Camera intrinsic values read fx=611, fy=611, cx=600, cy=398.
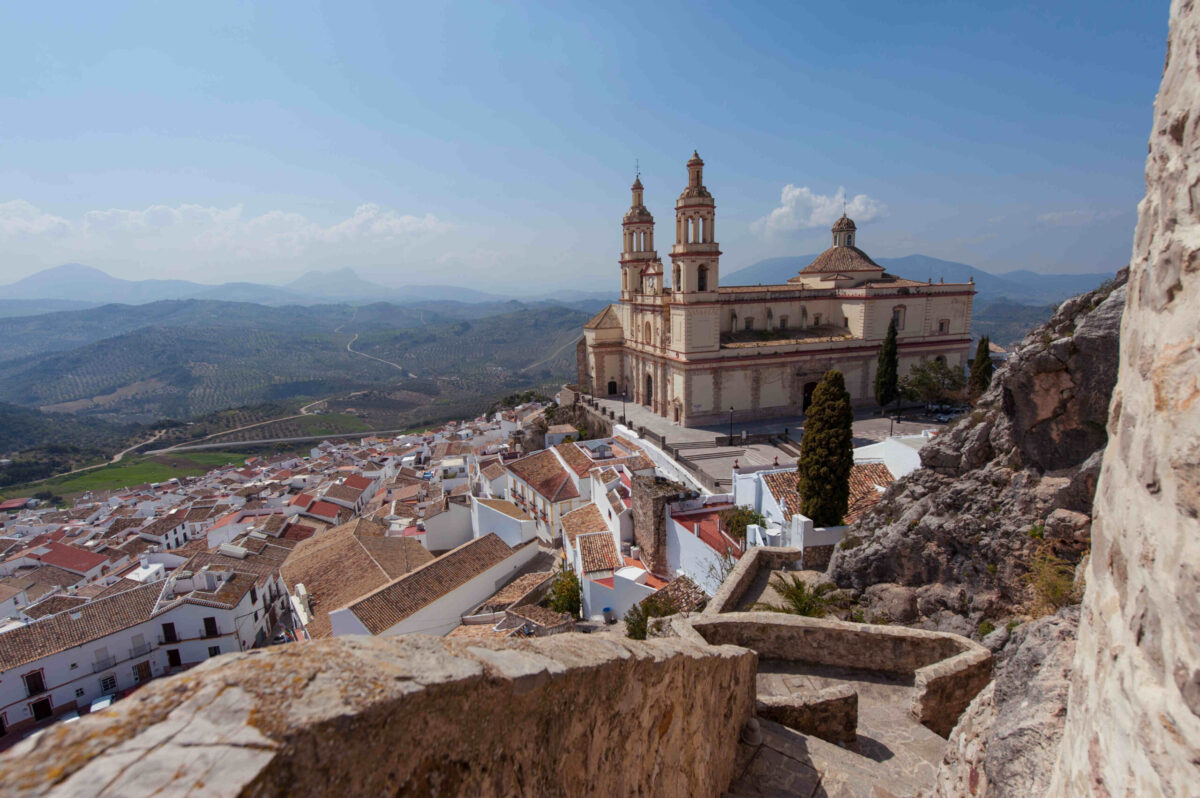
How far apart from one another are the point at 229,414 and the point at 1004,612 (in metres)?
101

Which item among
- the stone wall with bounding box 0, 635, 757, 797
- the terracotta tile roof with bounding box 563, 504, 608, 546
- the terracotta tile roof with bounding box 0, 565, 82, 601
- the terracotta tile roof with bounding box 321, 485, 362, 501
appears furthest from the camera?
the terracotta tile roof with bounding box 321, 485, 362, 501

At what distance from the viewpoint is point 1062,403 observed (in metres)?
7.37

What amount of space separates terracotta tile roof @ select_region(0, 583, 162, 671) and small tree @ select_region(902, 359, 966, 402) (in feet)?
96.5

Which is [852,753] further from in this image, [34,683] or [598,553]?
[34,683]

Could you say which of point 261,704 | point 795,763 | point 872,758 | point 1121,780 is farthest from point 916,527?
point 261,704

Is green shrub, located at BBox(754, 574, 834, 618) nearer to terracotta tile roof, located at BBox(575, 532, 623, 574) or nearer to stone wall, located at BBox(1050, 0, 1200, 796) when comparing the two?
terracotta tile roof, located at BBox(575, 532, 623, 574)

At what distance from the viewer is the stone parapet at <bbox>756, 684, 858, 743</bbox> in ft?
20.2

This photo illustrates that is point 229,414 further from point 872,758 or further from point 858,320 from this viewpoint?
point 872,758

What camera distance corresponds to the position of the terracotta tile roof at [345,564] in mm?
19297

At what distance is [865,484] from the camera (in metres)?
14.0

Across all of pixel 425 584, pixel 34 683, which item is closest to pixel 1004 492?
pixel 425 584

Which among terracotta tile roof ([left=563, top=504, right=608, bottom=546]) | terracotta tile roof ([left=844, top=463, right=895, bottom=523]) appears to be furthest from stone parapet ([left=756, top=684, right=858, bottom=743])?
terracotta tile roof ([left=563, top=504, right=608, bottom=546])

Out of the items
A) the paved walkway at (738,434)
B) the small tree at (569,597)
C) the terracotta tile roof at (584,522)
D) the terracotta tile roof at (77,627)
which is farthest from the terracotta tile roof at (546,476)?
the terracotta tile roof at (77,627)

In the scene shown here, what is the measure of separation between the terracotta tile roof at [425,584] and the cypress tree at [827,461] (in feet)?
35.8
